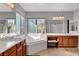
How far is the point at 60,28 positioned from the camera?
618 centimetres

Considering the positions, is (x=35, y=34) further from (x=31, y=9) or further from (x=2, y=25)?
(x=2, y=25)

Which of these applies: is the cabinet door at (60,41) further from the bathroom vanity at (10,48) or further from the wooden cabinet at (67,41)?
the bathroom vanity at (10,48)

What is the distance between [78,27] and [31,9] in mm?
2314

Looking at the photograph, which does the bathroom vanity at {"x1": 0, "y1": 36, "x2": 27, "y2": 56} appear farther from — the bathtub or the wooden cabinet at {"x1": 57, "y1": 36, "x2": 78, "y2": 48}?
the wooden cabinet at {"x1": 57, "y1": 36, "x2": 78, "y2": 48}

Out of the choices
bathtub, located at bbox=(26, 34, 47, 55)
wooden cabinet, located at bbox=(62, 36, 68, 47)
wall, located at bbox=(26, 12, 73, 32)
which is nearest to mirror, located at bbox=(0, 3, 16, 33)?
bathtub, located at bbox=(26, 34, 47, 55)

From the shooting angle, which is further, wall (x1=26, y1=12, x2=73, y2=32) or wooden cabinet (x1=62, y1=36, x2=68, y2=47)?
wooden cabinet (x1=62, y1=36, x2=68, y2=47)

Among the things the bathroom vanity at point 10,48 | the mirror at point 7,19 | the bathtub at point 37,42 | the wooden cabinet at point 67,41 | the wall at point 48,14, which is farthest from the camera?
the wooden cabinet at point 67,41

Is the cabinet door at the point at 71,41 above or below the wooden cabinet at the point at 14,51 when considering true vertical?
below

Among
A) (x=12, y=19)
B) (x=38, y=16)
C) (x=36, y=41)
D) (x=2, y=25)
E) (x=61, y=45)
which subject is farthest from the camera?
(x=61, y=45)

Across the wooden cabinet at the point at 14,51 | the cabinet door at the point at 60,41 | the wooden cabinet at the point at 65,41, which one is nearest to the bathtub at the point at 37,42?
the cabinet door at the point at 60,41

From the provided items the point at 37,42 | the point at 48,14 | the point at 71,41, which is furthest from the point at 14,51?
the point at 71,41

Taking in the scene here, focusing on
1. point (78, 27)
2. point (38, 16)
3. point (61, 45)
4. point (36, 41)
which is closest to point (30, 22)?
point (38, 16)

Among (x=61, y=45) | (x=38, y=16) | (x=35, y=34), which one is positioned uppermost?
(x=38, y=16)

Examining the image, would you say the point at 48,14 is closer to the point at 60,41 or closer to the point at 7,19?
the point at 60,41
